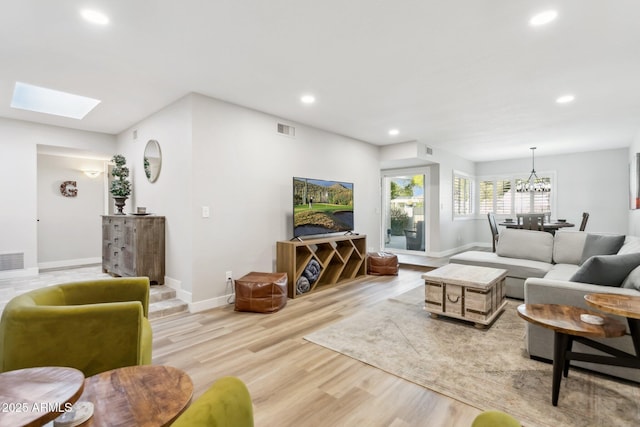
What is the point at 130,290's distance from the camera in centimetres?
210

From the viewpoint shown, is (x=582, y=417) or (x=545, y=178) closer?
(x=582, y=417)

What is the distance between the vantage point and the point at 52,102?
4.26 meters

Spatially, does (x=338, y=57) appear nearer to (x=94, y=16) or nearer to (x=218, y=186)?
(x=94, y=16)

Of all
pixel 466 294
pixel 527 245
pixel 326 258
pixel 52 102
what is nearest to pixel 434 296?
pixel 466 294

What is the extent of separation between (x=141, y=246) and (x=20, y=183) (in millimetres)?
2569

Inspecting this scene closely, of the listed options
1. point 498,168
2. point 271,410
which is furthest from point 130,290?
point 498,168

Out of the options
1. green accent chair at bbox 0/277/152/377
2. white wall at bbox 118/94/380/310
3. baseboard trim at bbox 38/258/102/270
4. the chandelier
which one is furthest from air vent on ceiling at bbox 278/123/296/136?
the chandelier

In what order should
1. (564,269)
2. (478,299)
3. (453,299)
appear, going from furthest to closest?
(564,269) < (453,299) < (478,299)

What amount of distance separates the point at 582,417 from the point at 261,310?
9.29ft

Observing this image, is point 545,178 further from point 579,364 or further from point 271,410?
point 271,410

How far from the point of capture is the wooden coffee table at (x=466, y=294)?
3.03 m

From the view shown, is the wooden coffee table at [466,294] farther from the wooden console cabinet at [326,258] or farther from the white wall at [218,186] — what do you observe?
the white wall at [218,186]

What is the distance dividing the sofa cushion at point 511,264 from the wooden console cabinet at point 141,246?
4.08 meters

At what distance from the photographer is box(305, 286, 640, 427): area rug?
1.81 meters
